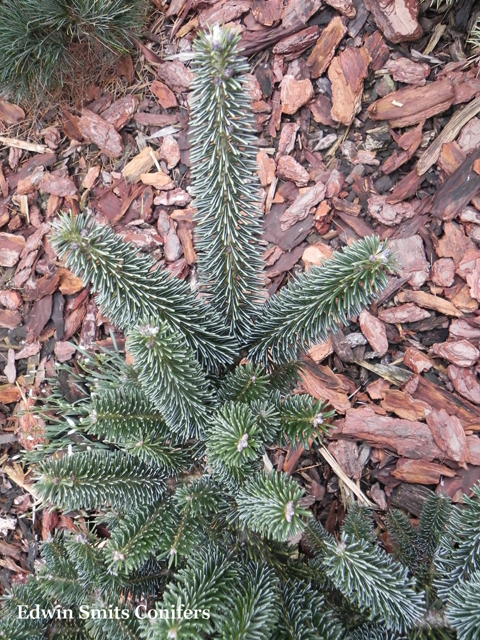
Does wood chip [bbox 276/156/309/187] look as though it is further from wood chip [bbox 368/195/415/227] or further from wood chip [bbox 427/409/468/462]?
wood chip [bbox 427/409/468/462]

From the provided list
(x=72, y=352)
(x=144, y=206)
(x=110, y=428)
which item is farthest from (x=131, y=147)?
(x=110, y=428)

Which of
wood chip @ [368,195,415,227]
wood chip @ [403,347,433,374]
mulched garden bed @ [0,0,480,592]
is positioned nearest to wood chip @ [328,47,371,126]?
mulched garden bed @ [0,0,480,592]

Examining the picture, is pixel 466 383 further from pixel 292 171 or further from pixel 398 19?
pixel 398 19

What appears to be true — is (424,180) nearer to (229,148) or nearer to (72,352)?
(229,148)

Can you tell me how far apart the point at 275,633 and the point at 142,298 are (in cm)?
85

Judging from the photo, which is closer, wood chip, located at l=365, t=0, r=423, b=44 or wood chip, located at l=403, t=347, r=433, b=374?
wood chip, located at l=403, t=347, r=433, b=374

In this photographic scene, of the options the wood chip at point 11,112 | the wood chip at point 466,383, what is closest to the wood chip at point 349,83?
the wood chip at point 466,383

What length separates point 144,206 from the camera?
96.7 inches

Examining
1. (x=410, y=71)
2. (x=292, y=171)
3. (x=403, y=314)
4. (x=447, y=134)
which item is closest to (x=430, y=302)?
(x=403, y=314)

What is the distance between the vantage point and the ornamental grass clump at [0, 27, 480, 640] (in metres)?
1.08

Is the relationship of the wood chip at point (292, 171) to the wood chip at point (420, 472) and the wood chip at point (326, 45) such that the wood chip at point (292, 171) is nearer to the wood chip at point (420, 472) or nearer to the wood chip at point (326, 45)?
the wood chip at point (326, 45)

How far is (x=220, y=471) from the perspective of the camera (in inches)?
48.7

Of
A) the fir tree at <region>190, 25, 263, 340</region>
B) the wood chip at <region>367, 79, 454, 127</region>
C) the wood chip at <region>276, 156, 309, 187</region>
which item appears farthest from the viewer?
the wood chip at <region>276, 156, 309, 187</region>

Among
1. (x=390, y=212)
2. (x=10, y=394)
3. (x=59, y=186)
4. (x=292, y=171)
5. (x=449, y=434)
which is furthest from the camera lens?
(x=59, y=186)
